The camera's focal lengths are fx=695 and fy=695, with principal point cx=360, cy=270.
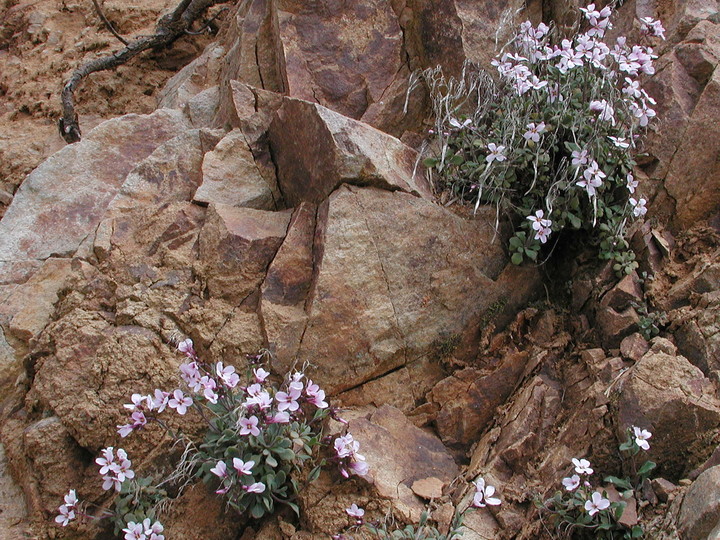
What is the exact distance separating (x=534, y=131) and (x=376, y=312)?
1.29 m

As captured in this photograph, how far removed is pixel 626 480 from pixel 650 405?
0.35 metres

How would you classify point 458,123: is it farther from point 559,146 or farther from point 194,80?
point 194,80

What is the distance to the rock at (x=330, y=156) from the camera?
377 cm

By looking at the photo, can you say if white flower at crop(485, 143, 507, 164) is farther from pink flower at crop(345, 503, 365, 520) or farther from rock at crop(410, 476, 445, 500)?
pink flower at crop(345, 503, 365, 520)

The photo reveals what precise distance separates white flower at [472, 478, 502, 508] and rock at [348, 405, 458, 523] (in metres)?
0.24

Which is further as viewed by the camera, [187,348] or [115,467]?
[187,348]

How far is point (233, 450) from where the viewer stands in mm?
3092

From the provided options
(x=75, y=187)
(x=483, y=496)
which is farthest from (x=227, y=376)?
(x=75, y=187)

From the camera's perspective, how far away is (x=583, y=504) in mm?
2979

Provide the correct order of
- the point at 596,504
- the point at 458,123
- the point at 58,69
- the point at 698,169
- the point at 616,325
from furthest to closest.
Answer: the point at 58,69 → the point at 458,123 → the point at 698,169 → the point at 616,325 → the point at 596,504

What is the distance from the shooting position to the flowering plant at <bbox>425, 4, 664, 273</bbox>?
3.73 m

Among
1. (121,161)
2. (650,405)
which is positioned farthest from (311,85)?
(650,405)

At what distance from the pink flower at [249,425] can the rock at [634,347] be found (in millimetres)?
1817

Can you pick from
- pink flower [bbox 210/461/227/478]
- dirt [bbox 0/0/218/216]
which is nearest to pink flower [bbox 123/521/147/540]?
pink flower [bbox 210/461/227/478]
